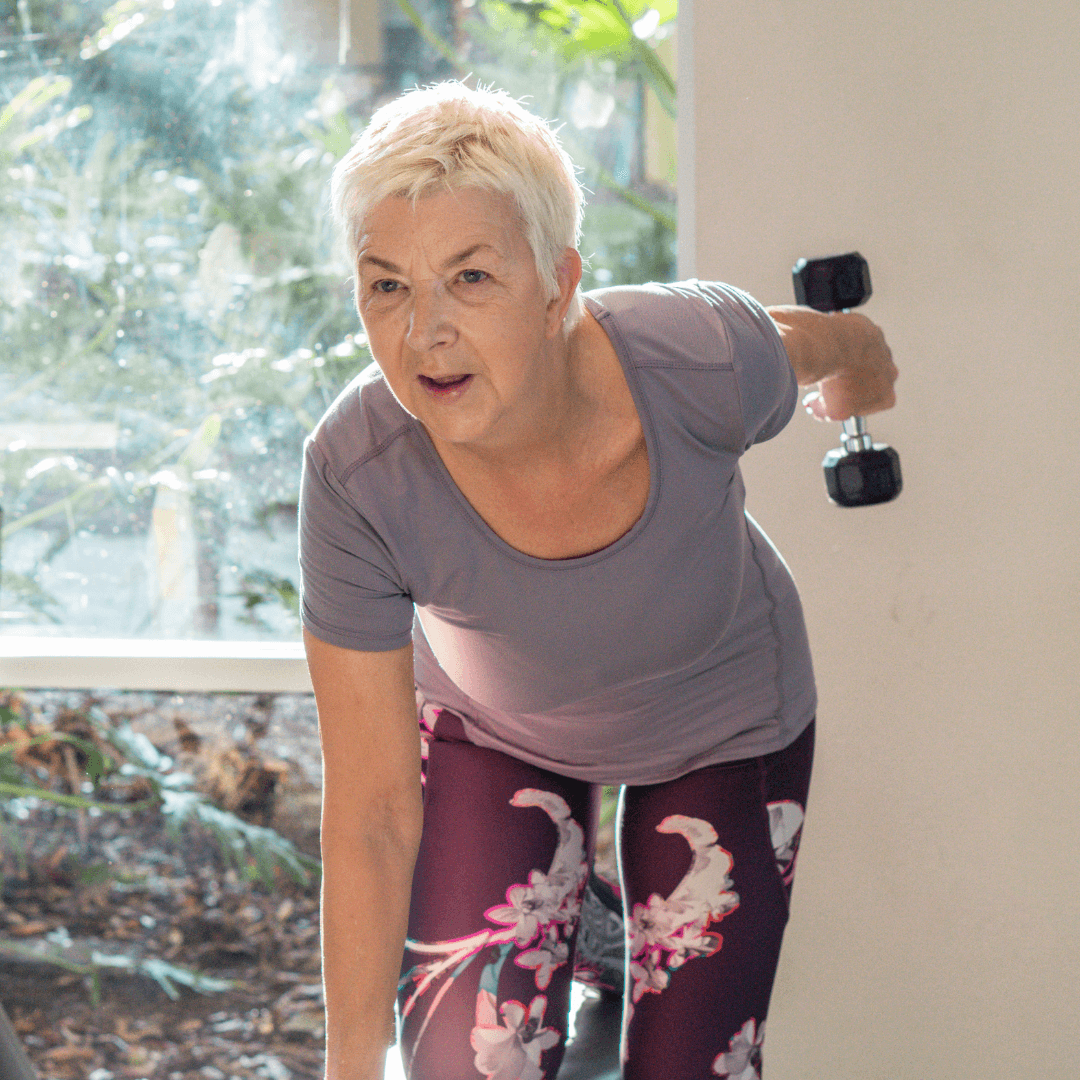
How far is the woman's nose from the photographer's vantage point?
2.85ft

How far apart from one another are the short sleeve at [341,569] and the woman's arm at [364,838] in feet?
0.08

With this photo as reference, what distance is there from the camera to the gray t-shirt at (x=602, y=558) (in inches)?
39.2

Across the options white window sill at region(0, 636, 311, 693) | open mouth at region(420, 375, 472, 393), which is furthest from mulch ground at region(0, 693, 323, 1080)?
open mouth at region(420, 375, 472, 393)

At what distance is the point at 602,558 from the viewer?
1001mm

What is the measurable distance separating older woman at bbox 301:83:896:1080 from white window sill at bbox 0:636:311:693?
758 millimetres

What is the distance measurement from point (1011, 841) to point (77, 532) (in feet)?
5.38

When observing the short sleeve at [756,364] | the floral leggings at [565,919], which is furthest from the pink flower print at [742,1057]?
the short sleeve at [756,364]

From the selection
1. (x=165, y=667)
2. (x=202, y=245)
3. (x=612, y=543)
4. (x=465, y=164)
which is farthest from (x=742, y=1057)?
(x=202, y=245)

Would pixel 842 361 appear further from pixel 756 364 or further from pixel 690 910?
pixel 690 910

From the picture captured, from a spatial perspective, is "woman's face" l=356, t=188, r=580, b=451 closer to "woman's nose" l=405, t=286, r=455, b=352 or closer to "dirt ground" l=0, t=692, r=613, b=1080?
"woman's nose" l=405, t=286, r=455, b=352

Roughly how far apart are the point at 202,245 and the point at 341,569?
112 centimetres

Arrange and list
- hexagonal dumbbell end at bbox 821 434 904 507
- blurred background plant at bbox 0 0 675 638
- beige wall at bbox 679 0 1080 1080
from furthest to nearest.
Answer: blurred background plant at bbox 0 0 675 638 → beige wall at bbox 679 0 1080 1080 → hexagonal dumbbell end at bbox 821 434 904 507

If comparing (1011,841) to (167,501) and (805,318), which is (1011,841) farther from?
(167,501)

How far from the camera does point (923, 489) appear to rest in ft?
4.93
